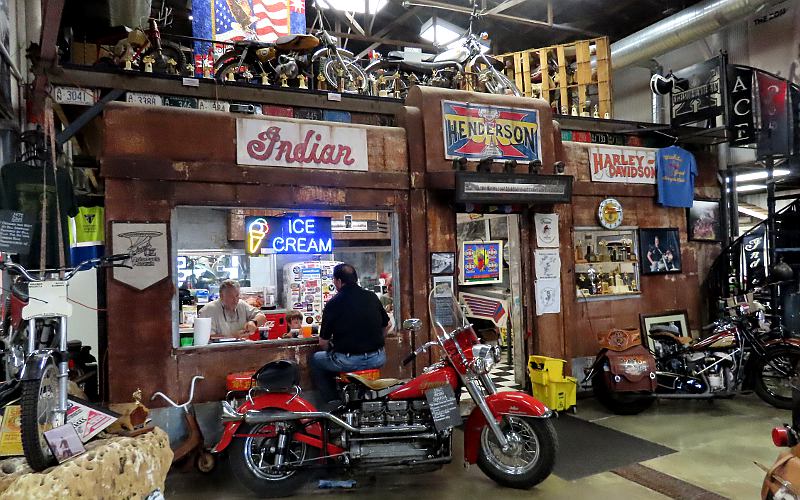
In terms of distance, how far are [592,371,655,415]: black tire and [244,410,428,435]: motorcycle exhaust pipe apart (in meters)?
3.37

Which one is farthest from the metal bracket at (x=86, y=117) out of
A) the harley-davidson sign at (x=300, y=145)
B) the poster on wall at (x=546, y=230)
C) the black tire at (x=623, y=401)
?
the black tire at (x=623, y=401)

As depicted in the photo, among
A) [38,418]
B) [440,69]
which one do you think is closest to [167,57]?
[440,69]

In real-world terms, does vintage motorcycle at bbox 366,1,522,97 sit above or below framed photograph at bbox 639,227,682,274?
above

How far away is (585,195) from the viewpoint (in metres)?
8.03

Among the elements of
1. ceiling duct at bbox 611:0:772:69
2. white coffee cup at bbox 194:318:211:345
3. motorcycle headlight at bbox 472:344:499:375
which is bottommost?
motorcycle headlight at bbox 472:344:499:375

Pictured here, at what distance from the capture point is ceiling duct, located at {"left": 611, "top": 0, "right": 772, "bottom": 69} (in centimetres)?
873

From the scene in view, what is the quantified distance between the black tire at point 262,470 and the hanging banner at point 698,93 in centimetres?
785

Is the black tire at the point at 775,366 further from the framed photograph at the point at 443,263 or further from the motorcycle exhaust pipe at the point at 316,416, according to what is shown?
the motorcycle exhaust pipe at the point at 316,416

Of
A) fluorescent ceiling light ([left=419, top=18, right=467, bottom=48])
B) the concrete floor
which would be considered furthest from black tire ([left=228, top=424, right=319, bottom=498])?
fluorescent ceiling light ([left=419, top=18, right=467, bottom=48])

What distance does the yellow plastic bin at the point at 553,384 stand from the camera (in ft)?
22.2

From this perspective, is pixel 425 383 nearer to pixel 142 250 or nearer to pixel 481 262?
pixel 142 250

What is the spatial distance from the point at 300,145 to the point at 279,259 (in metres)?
2.55

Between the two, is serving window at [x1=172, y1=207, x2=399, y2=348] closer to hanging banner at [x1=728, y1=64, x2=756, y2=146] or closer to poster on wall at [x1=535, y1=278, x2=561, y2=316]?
poster on wall at [x1=535, y1=278, x2=561, y2=316]

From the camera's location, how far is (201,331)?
5723 mm
